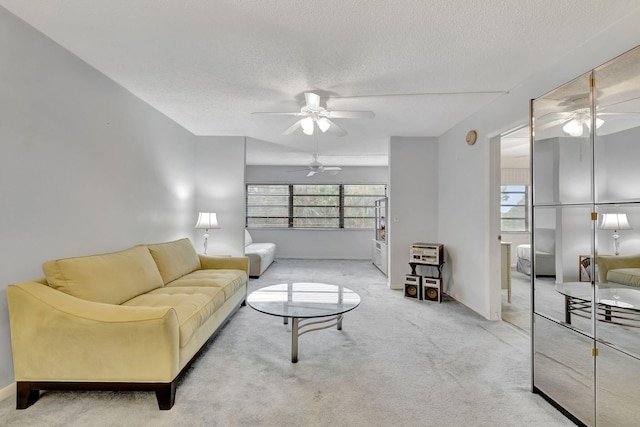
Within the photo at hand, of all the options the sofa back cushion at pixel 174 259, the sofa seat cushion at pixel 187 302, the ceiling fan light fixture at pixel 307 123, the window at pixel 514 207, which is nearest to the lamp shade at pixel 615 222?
the ceiling fan light fixture at pixel 307 123

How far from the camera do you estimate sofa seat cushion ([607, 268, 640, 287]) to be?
1454 mm

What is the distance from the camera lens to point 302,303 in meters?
2.73

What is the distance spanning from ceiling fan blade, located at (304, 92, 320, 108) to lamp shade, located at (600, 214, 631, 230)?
2.23m

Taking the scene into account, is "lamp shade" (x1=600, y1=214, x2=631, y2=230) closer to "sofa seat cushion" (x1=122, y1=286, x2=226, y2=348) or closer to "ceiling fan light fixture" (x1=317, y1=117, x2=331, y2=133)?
"ceiling fan light fixture" (x1=317, y1=117, x2=331, y2=133)

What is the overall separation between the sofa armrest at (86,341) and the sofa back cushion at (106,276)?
23cm

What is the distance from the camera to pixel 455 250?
4.23 m

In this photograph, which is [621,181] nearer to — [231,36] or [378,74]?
[378,74]

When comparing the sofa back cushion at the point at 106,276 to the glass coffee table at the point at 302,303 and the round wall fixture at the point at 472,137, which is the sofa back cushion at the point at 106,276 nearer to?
the glass coffee table at the point at 302,303

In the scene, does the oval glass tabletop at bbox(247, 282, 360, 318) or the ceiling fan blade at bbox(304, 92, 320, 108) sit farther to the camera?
the ceiling fan blade at bbox(304, 92, 320, 108)

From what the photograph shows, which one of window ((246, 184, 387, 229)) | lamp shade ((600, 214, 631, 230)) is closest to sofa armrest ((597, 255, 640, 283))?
lamp shade ((600, 214, 631, 230))

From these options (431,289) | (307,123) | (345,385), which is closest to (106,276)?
(345,385)

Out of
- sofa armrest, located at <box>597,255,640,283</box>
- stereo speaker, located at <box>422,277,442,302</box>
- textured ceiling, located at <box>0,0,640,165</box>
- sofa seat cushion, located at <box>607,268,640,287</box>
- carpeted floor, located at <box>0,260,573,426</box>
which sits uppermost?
textured ceiling, located at <box>0,0,640,165</box>

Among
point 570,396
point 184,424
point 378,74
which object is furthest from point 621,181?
point 184,424

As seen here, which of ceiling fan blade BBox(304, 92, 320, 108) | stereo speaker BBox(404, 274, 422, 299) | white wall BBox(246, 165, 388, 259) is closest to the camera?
ceiling fan blade BBox(304, 92, 320, 108)
